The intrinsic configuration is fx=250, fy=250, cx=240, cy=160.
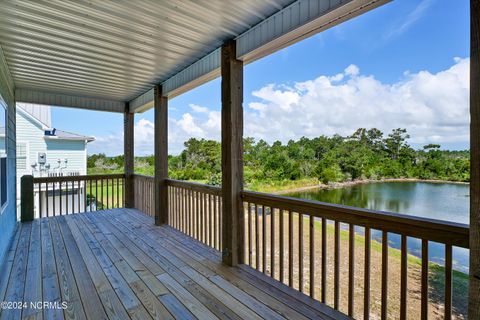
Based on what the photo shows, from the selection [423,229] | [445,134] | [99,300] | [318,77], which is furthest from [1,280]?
[318,77]

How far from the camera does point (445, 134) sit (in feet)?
6.36

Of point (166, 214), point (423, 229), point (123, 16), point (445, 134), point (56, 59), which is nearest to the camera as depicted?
point (423, 229)

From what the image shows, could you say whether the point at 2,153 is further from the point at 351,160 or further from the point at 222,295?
the point at 351,160

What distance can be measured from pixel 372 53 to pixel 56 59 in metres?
4.83

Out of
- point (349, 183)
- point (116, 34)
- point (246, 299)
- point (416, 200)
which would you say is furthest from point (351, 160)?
point (116, 34)

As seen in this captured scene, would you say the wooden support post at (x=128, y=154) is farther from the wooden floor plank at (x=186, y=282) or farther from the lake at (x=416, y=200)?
the lake at (x=416, y=200)

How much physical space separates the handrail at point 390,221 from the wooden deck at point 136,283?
0.79m

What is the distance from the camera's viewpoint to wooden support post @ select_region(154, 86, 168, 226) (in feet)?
15.5

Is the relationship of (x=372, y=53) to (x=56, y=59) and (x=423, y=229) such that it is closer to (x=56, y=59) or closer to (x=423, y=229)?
(x=423, y=229)

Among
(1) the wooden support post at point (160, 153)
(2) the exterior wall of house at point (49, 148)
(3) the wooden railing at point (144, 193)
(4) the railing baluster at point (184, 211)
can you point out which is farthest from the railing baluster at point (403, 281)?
(2) the exterior wall of house at point (49, 148)

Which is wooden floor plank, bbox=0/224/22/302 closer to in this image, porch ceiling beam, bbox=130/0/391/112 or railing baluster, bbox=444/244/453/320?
porch ceiling beam, bbox=130/0/391/112

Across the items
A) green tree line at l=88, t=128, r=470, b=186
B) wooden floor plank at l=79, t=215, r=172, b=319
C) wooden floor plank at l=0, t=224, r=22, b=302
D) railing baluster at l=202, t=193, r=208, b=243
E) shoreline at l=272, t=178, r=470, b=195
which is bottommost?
wooden floor plank at l=79, t=215, r=172, b=319

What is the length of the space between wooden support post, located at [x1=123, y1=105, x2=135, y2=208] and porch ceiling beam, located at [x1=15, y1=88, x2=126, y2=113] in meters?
0.28

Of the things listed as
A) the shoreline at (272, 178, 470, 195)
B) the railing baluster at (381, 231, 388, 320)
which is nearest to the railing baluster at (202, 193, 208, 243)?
the shoreline at (272, 178, 470, 195)
